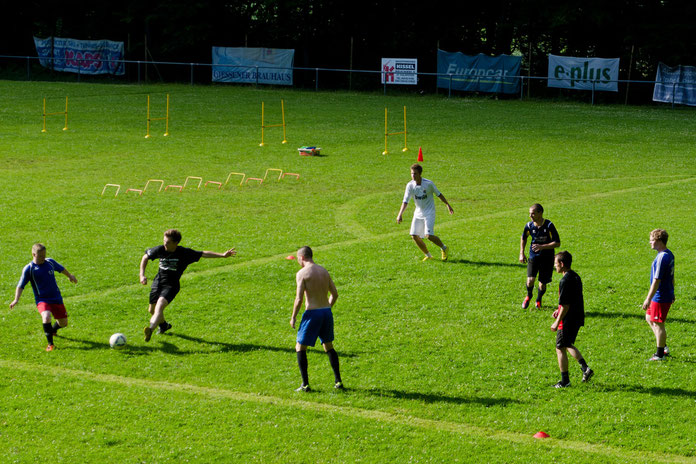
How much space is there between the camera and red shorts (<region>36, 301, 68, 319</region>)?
50.5 feet

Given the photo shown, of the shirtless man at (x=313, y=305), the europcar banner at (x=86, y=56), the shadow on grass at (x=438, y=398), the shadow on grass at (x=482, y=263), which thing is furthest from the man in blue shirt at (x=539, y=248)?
the europcar banner at (x=86, y=56)

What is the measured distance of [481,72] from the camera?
2264 inches

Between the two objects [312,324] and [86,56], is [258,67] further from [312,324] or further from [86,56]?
[312,324]

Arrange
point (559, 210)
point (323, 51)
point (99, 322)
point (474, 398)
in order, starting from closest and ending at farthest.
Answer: point (474, 398)
point (99, 322)
point (559, 210)
point (323, 51)

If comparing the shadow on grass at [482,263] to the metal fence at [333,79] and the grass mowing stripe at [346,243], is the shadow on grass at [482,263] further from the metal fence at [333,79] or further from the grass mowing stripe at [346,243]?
the metal fence at [333,79]

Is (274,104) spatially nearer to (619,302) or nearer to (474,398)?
(619,302)

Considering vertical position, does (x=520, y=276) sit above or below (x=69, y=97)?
below

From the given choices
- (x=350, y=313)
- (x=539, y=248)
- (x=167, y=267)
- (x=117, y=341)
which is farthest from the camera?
(x=350, y=313)

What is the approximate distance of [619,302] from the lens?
691 inches

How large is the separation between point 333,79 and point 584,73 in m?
19.6

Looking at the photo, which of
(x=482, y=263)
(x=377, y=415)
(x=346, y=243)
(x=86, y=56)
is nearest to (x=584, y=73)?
(x=86, y=56)

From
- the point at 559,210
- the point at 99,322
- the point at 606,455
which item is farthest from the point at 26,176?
the point at 606,455

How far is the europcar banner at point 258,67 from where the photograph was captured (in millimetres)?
60938

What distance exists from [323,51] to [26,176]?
130ft
